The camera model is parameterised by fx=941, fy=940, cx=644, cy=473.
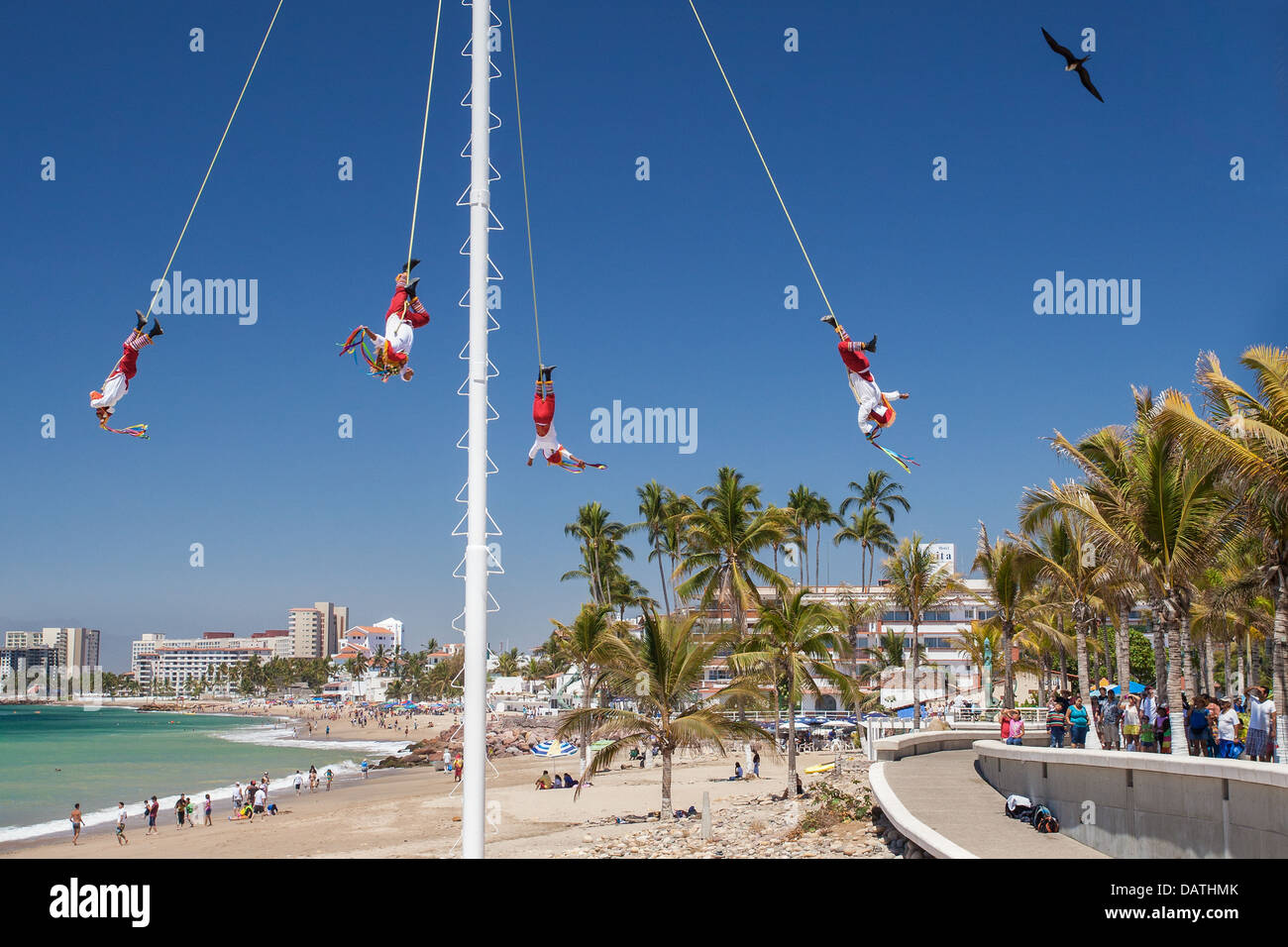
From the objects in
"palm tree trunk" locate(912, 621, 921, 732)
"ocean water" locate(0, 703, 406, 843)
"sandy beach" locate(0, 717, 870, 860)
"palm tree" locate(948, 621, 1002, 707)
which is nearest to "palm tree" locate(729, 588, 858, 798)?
"sandy beach" locate(0, 717, 870, 860)

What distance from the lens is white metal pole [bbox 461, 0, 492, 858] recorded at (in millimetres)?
7203

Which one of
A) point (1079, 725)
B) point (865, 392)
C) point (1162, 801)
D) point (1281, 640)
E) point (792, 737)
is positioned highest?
point (865, 392)

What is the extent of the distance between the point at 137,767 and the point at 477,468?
7948 cm

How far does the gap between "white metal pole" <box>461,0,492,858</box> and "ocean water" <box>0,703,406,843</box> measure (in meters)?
37.8

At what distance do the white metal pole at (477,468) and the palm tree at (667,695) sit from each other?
1616 cm

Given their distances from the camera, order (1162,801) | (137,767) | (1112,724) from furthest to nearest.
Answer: (137,767), (1112,724), (1162,801)

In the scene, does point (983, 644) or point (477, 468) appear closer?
point (477, 468)

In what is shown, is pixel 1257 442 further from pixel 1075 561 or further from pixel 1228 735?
pixel 1075 561

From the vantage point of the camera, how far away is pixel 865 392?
8.62 meters

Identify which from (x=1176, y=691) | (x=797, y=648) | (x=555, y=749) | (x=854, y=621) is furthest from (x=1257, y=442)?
(x=555, y=749)

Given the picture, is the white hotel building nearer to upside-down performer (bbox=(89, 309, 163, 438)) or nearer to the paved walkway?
the paved walkway

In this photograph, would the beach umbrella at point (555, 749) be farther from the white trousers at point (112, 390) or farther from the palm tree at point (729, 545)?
the white trousers at point (112, 390)
